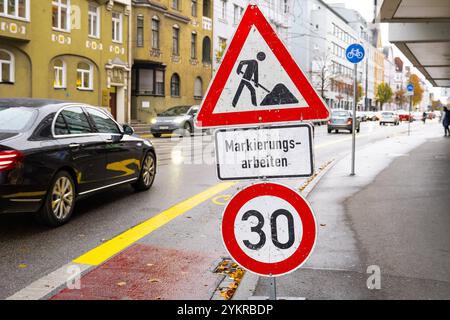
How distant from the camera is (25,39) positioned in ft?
84.6

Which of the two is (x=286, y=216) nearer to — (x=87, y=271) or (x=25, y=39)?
(x=87, y=271)

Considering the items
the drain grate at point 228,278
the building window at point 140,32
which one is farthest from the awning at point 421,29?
the building window at point 140,32

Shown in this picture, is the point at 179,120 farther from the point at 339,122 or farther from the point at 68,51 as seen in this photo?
the point at 339,122

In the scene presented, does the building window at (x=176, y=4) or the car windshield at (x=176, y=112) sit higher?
the building window at (x=176, y=4)

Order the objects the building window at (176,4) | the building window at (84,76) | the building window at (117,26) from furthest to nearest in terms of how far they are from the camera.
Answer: the building window at (176,4)
the building window at (117,26)
the building window at (84,76)

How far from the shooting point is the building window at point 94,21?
3120 centimetres

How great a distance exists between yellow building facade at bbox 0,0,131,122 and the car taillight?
20846mm

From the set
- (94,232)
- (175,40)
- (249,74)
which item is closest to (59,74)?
(175,40)

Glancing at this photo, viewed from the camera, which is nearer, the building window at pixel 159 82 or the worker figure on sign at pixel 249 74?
the worker figure on sign at pixel 249 74

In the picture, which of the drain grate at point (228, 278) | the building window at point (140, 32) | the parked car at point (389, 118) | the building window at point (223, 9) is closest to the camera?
the drain grate at point (228, 278)

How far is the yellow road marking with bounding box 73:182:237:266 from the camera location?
5387 millimetres

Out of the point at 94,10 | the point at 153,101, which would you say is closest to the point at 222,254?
the point at 94,10

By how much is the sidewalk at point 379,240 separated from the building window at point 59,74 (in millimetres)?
20674

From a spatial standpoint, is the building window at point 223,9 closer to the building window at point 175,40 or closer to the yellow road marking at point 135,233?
the building window at point 175,40
